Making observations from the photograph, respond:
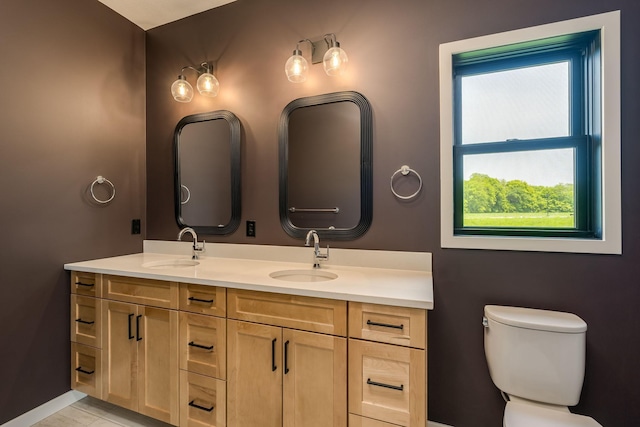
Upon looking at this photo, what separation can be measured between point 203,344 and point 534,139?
2.01m

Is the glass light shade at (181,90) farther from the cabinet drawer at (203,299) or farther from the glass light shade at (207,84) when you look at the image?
the cabinet drawer at (203,299)

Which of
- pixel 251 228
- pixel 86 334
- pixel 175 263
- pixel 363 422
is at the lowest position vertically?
pixel 363 422

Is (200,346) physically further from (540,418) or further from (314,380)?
(540,418)

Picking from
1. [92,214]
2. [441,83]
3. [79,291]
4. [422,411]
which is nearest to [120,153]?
[92,214]

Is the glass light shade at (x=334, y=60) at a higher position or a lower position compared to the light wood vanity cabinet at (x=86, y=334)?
higher

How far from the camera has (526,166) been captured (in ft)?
5.28

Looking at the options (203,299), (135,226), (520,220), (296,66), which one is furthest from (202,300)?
(520,220)

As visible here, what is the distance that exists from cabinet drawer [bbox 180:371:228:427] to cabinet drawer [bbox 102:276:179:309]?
1.26 feet

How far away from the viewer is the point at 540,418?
1.18m

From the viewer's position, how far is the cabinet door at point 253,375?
1366 millimetres

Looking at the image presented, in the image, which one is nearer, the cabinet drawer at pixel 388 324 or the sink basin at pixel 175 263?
the cabinet drawer at pixel 388 324

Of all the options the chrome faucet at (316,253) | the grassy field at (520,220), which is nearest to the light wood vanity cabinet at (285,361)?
the chrome faucet at (316,253)

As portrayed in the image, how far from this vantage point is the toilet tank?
1.26m

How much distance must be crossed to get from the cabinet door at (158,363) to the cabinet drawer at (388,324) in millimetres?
972
